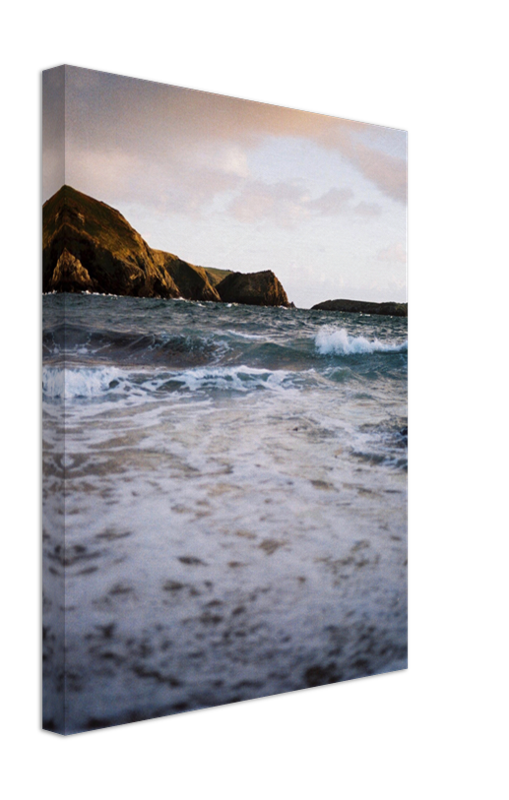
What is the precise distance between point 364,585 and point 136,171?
81.0 inches

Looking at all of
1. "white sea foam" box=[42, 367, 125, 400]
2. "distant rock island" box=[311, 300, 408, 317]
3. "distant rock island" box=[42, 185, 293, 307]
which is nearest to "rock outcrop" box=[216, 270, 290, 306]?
"distant rock island" box=[42, 185, 293, 307]

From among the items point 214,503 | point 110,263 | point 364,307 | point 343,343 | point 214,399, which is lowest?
point 214,503

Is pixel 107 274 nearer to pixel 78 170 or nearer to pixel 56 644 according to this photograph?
pixel 78 170

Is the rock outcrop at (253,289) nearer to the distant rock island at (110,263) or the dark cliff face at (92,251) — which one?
the distant rock island at (110,263)

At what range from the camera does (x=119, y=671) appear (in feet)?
10.0

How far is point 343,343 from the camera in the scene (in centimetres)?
377

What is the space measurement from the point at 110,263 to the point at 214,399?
27.2 inches

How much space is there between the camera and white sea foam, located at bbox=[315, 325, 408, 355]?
371 centimetres

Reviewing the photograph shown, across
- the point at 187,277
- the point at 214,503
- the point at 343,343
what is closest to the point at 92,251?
the point at 187,277

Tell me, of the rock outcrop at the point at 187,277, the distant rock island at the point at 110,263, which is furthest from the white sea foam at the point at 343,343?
the rock outcrop at the point at 187,277

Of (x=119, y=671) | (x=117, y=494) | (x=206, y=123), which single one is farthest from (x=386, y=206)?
(x=119, y=671)

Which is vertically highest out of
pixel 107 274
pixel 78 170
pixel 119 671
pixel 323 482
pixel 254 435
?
pixel 78 170

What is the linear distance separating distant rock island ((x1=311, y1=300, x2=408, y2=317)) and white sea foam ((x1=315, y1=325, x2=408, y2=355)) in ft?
0.34

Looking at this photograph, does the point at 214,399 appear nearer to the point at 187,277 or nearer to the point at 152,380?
the point at 152,380
